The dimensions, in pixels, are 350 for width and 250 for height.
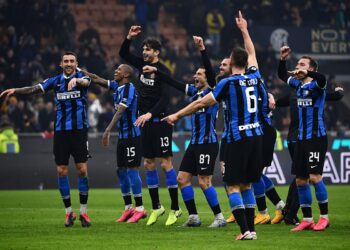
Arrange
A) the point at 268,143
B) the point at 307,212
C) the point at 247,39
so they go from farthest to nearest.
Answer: the point at 268,143
the point at 307,212
the point at 247,39

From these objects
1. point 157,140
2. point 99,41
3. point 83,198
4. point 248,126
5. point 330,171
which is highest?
point 99,41

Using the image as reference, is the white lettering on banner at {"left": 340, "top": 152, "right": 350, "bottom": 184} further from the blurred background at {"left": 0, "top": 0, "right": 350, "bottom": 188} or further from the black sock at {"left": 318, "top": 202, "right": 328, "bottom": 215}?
the black sock at {"left": 318, "top": 202, "right": 328, "bottom": 215}

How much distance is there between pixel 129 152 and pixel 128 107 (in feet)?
2.40

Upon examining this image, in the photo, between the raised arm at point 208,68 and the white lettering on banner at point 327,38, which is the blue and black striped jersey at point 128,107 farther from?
the white lettering on banner at point 327,38

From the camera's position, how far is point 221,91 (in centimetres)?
1136

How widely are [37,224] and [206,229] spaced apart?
2.67 m

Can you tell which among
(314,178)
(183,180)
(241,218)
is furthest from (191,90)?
(241,218)

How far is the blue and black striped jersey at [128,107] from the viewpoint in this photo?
15062mm

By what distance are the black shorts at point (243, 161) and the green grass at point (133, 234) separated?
0.77 m

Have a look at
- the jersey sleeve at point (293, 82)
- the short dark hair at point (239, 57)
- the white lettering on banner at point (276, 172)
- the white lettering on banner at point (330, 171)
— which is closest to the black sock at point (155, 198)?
the jersey sleeve at point (293, 82)

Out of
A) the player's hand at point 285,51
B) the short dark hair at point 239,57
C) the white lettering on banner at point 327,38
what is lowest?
the short dark hair at point 239,57

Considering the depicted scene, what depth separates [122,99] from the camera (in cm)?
1500

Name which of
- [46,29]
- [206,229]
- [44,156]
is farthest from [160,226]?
[46,29]

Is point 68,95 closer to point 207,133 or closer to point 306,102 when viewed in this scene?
point 207,133
